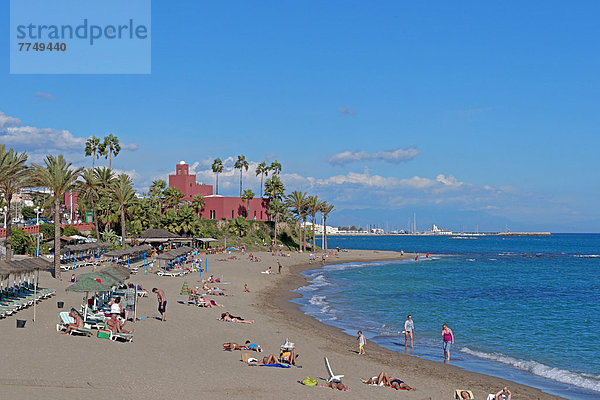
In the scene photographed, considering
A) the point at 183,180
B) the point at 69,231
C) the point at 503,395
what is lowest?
the point at 503,395

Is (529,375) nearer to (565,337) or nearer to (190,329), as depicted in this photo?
(565,337)

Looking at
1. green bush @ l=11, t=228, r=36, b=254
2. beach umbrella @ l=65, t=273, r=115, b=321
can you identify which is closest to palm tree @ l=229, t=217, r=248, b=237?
green bush @ l=11, t=228, r=36, b=254

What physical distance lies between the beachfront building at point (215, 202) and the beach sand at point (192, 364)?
196 ft

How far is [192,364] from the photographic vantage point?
1667cm

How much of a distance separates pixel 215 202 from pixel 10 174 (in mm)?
54984

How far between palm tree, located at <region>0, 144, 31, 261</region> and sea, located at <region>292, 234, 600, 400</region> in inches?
789

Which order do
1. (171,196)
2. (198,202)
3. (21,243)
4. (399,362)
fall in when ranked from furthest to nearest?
(198,202) < (171,196) < (21,243) < (399,362)

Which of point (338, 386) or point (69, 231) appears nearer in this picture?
point (338, 386)

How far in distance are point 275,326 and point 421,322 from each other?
369 inches

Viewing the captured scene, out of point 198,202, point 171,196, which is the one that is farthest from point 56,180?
point 198,202

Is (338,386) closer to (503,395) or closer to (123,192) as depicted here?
(503,395)

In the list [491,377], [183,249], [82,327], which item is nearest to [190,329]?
[82,327]

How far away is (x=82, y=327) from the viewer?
1909 centimetres

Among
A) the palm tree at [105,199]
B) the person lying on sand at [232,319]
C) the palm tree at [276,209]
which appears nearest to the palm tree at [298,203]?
the palm tree at [276,209]
